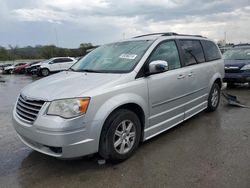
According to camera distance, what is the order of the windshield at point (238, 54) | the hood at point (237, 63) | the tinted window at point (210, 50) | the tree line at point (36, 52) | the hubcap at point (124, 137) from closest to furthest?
the hubcap at point (124, 137) < the tinted window at point (210, 50) < the hood at point (237, 63) < the windshield at point (238, 54) < the tree line at point (36, 52)

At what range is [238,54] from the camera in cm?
1007

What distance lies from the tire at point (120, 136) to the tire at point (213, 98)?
8.93ft

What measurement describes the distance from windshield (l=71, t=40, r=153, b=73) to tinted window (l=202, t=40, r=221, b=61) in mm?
2040

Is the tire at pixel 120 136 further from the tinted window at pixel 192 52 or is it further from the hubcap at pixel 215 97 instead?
the hubcap at pixel 215 97

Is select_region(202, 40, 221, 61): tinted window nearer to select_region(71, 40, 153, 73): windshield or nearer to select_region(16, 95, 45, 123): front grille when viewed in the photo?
select_region(71, 40, 153, 73): windshield

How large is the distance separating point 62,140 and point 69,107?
0.39m

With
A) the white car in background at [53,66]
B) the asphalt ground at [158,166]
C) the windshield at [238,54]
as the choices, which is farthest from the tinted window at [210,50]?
the white car in background at [53,66]

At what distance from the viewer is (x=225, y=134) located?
4.43m

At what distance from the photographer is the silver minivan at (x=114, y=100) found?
9.65 ft

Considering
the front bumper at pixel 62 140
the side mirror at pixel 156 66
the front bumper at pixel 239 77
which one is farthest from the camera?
the front bumper at pixel 239 77

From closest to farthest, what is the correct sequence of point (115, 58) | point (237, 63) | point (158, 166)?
point (158, 166), point (115, 58), point (237, 63)

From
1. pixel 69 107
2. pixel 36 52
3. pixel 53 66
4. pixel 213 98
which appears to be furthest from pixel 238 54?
pixel 36 52

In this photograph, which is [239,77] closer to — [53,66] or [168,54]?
[168,54]

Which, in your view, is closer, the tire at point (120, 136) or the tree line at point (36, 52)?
the tire at point (120, 136)
